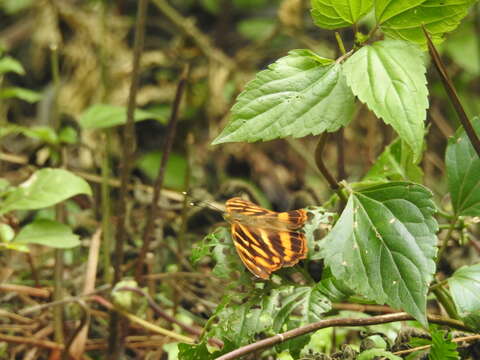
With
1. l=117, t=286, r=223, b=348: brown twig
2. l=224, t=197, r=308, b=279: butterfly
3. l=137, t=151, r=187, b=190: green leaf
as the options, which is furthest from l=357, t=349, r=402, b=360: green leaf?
l=137, t=151, r=187, b=190: green leaf

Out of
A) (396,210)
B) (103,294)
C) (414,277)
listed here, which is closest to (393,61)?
(396,210)

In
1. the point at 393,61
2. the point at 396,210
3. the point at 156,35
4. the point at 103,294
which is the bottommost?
the point at 103,294

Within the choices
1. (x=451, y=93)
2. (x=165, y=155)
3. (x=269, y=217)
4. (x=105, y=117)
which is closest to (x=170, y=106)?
(x=105, y=117)

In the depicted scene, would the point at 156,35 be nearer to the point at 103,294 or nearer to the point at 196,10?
the point at 196,10

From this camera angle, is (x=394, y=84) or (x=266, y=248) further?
(x=266, y=248)

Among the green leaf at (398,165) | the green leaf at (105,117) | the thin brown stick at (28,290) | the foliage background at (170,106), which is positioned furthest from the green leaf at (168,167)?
the green leaf at (398,165)

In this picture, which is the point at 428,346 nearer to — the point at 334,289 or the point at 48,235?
the point at 334,289
